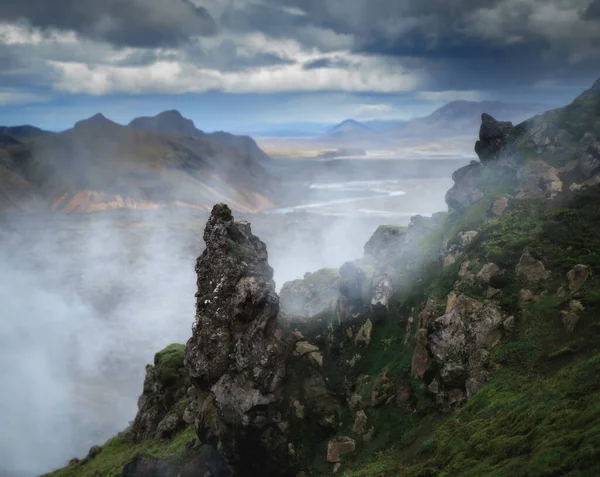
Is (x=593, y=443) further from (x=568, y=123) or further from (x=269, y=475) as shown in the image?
(x=568, y=123)

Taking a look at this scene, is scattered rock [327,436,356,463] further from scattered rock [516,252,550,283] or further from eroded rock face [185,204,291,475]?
scattered rock [516,252,550,283]

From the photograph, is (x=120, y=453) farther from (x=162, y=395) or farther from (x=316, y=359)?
(x=316, y=359)

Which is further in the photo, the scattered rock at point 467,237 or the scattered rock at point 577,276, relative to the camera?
the scattered rock at point 467,237

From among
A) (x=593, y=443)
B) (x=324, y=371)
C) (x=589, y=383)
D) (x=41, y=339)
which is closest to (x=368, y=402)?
(x=324, y=371)

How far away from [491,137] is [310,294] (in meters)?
35.2

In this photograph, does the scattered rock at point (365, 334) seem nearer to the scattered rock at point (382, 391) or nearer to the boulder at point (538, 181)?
the scattered rock at point (382, 391)

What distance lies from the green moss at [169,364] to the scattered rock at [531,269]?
170 ft

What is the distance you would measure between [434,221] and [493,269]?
32.1 meters

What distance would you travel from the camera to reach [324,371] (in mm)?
57188

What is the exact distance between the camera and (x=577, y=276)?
135ft

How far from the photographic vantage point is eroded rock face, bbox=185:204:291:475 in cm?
5056

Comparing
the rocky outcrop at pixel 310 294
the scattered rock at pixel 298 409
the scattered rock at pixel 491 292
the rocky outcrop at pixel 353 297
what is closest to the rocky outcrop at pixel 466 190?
the rocky outcrop at pixel 353 297

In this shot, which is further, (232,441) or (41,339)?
(41,339)

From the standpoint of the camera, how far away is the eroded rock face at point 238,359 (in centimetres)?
5056
